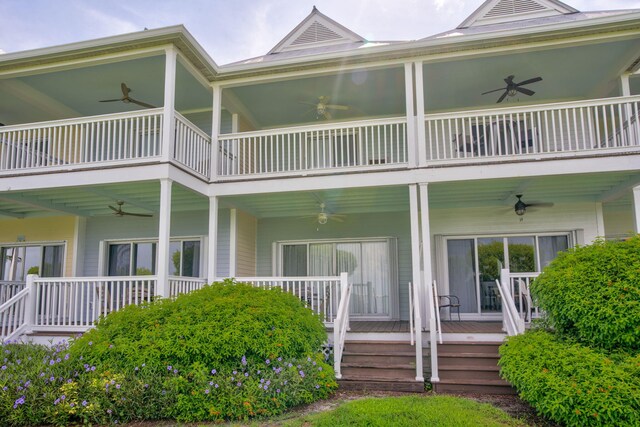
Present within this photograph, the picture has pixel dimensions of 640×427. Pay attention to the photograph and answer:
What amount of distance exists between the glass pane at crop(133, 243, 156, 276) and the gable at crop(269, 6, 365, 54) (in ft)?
21.0

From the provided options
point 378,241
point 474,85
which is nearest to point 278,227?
point 378,241

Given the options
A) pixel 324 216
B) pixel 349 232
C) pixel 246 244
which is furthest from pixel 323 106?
pixel 246 244

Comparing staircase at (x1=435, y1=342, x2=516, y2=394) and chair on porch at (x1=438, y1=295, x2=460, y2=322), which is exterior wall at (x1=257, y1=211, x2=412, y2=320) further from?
staircase at (x1=435, y1=342, x2=516, y2=394)

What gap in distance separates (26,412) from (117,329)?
4.36ft

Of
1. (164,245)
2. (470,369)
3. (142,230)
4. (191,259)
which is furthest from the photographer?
(142,230)

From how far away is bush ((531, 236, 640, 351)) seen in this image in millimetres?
5086

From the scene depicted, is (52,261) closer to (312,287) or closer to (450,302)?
(312,287)

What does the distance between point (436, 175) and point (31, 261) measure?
10615 millimetres

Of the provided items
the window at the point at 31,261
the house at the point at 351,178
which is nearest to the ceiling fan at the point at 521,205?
the house at the point at 351,178

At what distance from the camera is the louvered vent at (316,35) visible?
1299 centimetres

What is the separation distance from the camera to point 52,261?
12.2 m

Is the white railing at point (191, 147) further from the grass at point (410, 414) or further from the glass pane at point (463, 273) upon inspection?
the glass pane at point (463, 273)

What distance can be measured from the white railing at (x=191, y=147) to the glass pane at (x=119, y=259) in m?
4.03

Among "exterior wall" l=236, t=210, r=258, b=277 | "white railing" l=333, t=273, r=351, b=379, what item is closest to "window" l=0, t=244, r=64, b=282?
"exterior wall" l=236, t=210, r=258, b=277
